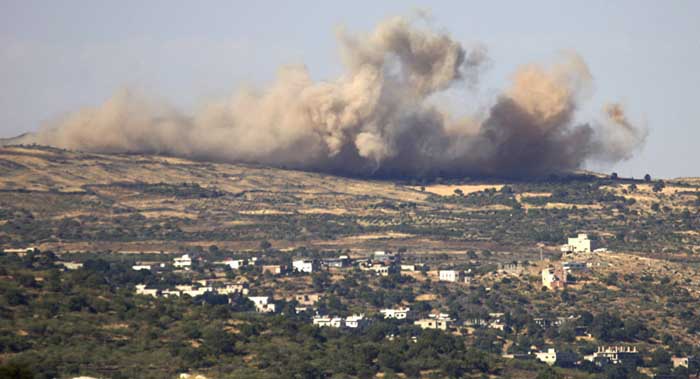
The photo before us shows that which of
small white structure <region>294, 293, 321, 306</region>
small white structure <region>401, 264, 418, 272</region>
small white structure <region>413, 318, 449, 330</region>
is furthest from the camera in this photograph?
small white structure <region>401, 264, 418, 272</region>

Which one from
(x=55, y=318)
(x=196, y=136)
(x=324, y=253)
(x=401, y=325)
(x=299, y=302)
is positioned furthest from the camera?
Answer: (x=196, y=136)

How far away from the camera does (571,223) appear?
170 meters

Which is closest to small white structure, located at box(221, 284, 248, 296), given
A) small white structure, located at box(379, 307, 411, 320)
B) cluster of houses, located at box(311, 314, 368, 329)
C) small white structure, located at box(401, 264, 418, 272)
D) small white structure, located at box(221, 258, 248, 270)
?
small white structure, located at box(221, 258, 248, 270)

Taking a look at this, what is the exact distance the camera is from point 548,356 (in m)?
110

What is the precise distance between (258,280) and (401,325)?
23.8 meters

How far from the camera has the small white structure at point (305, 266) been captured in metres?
145

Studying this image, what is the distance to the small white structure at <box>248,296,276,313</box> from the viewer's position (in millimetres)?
126031

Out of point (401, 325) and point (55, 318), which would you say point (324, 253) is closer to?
point (401, 325)

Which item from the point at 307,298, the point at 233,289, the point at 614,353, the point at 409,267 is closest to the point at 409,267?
the point at 409,267

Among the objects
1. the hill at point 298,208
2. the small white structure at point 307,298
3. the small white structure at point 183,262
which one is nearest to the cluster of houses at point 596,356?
the small white structure at point 307,298

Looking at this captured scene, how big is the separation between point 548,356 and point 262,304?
2571 centimetres

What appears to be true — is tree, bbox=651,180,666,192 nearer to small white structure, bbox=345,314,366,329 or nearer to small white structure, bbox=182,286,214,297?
small white structure, bbox=182,286,214,297

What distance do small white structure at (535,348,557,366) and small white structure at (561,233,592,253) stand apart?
41078mm

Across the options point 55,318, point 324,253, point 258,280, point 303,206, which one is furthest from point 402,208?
point 55,318
